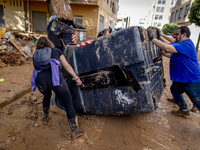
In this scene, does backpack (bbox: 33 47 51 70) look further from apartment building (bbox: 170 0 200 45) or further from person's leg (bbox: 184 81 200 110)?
apartment building (bbox: 170 0 200 45)

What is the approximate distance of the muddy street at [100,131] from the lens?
1.79 m

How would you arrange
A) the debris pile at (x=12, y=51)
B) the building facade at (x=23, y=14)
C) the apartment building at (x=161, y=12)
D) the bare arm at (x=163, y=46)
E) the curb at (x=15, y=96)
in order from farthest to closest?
the apartment building at (x=161, y=12) → the building facade at (x=23, y=14) → the debris pile at (x=12, y=51) → the curb at (x=15, y=96) → the bare arm at (x=163, y=46)

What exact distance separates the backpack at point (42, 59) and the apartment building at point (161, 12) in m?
45.4

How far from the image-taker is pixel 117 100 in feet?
6.04

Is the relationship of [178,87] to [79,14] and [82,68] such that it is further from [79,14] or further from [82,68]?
[79,14]

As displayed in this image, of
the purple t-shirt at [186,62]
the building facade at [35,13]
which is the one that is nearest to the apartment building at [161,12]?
the building facade at [35,13]

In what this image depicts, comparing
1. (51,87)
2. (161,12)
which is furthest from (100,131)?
(161,12)

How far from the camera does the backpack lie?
1743 millimetres

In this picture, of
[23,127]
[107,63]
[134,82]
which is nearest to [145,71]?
[134,82]

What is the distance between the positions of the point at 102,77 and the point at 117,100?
0.40 meters

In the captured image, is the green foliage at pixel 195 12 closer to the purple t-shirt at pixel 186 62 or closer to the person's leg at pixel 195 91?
the purple t-shirt at pixel 186 62

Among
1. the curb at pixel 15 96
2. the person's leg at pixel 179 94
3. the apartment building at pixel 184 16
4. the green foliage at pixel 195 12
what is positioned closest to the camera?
the person's leg at pixel 179 94

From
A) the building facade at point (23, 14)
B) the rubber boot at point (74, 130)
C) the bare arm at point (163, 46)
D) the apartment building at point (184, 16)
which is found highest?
the apartment building at point (184, 16)

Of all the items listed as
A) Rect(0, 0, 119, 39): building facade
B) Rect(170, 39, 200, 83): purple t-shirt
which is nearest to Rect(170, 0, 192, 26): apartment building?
Rect(0, 0, 119, 39): building facade
